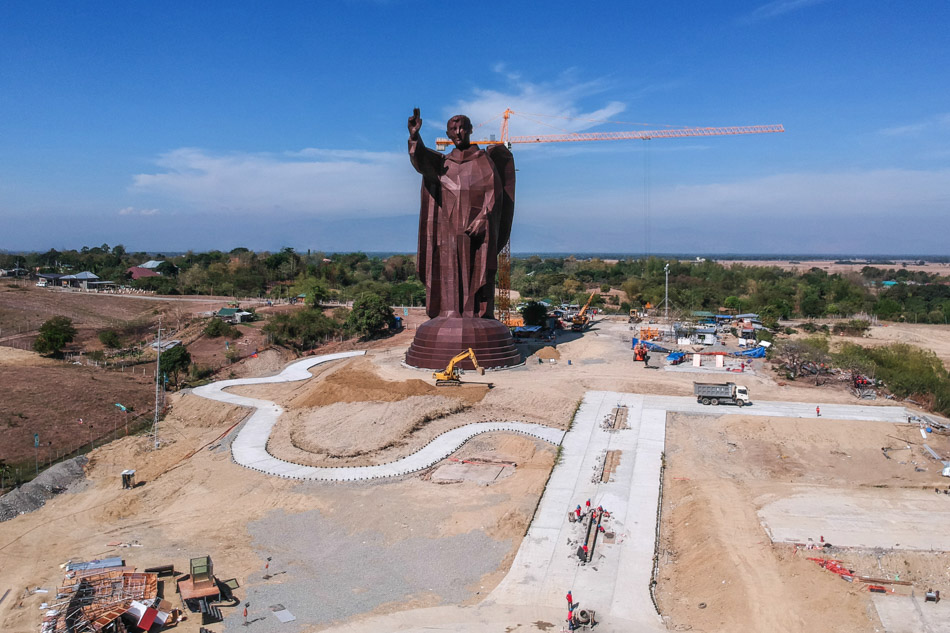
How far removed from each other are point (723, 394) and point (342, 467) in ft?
68.4

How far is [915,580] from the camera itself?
18.0 metres

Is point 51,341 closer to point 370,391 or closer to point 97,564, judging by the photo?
point 370,391

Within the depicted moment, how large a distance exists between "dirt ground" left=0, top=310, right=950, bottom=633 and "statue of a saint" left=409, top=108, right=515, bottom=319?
238 inches

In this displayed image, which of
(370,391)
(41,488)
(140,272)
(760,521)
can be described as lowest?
(41,488)

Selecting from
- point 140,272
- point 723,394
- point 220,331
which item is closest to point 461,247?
point 723,394

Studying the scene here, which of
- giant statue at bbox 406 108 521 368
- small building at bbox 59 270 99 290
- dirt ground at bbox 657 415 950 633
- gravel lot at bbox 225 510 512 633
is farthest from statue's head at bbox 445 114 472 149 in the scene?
small building at bbox 59 270 99 290

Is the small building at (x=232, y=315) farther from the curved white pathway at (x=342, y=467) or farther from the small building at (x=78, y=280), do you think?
the small building at (x=78, y=280)

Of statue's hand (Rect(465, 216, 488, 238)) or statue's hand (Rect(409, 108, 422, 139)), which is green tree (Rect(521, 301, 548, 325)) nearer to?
statue's hand (Rect(465, 216, 488, 238))

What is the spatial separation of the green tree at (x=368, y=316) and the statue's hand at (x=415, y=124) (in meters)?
28.4

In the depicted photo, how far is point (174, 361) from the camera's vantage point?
4847 cm

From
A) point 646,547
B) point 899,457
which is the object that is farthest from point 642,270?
point 646,547

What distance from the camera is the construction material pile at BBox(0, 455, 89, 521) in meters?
25.5

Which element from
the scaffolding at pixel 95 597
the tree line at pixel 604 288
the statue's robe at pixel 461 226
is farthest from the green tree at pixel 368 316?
the scaffolding at pixel 95 597

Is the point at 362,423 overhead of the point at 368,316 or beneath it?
beneath
